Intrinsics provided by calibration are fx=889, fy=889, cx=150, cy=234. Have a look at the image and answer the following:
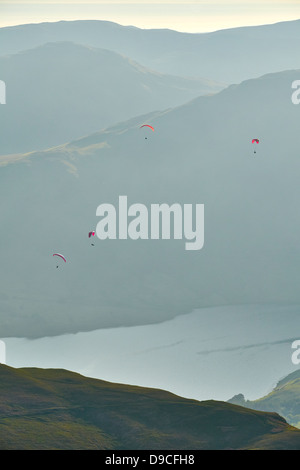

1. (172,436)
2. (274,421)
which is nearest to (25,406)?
(172,436)

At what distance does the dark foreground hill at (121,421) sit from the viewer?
13812 centimetres

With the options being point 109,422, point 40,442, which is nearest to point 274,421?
point 109,422

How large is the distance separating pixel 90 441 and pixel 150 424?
1316 centimetres

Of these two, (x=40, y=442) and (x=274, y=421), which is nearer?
(x=40, y=442)

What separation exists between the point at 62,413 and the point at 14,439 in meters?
18.7

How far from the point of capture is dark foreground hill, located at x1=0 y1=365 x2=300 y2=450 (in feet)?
453

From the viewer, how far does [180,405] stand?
157 metres

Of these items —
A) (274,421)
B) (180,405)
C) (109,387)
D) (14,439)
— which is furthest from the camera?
(109,387)

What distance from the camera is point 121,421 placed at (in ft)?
492

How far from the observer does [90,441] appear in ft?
459
